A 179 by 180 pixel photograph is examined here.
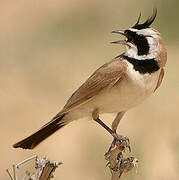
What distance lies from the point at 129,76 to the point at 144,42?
0.87 ft

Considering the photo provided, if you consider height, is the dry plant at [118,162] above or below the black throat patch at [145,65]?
below

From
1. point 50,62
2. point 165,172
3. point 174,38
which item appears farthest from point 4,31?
point 165,172

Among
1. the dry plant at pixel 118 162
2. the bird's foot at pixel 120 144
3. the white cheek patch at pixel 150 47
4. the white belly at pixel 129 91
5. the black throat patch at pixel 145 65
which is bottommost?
the dry plant at pixel 118 162

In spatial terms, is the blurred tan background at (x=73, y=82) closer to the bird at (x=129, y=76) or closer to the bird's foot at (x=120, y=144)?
the bird's foot at (x=120, y=144)

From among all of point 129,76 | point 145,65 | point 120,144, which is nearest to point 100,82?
point 129,76

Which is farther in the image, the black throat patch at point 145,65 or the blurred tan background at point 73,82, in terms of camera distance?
the blurred tan background at point 73,82

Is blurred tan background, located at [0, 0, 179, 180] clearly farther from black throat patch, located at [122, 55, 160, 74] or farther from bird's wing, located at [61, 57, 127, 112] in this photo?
black throat patch, located at [122, 55, 160, 74]

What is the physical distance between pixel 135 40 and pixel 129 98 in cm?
42

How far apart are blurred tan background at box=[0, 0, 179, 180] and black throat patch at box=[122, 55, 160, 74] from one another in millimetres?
1052

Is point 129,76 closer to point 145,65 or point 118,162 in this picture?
point 145,65

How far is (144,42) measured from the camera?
6020 millimetres

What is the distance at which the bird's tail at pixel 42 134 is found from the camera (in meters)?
6.21

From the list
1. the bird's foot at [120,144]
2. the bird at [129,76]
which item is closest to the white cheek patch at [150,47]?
the bird at [129,76]

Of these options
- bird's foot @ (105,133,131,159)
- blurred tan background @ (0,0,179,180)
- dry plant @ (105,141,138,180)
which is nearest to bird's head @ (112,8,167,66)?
bird's foot @ (105,133,131,159)
